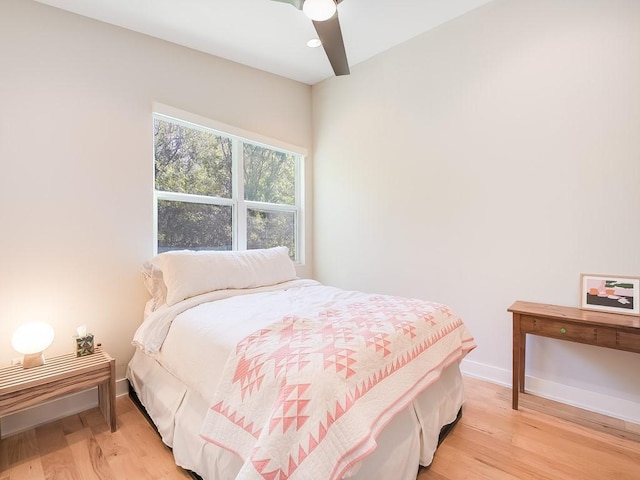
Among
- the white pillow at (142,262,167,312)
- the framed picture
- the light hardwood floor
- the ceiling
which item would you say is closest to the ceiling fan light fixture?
the ceiling

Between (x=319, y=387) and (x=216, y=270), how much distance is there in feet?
4.88

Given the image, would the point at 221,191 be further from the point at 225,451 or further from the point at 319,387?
the point at 319,387

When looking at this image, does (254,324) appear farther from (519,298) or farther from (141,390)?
(519,298)

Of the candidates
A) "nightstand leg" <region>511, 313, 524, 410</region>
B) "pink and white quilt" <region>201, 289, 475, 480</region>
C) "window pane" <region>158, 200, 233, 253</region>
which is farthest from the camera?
"window pane" <region>158, 200, 233, 253</region>

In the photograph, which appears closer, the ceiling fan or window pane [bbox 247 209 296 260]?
the ceiling fan

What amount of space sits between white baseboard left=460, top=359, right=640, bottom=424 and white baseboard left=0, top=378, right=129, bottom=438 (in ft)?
9.41

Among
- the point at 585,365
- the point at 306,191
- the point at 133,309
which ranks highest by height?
the point at 306,191

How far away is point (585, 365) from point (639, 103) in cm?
169

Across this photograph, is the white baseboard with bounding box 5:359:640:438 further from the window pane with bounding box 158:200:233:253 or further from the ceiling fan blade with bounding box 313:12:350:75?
the ceiling fan blade with bounding box 313:12:350:75

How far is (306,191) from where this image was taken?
3691 mm

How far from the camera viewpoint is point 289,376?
1.07 m

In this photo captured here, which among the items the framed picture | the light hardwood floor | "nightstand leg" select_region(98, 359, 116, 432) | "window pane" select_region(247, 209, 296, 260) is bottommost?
the light hardwood floor

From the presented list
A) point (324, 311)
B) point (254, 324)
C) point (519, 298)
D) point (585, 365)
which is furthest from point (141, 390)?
point (585, 365)

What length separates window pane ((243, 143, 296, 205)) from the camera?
3.19 meters
